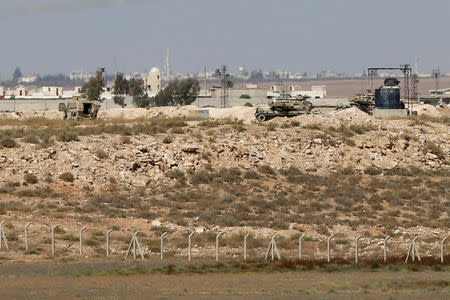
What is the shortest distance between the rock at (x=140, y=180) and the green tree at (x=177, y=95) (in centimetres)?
8783

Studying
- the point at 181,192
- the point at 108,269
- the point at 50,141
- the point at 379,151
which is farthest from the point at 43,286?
the point at 379,151

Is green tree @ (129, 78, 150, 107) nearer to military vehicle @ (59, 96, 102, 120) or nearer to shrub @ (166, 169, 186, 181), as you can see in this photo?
military vehicle @ (59, 96, 102, 120)

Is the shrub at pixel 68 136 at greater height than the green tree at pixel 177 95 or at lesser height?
lesser

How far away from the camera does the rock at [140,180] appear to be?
53.3 meters

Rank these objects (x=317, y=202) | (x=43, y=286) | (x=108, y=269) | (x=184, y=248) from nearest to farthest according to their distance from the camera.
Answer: (x=43, y=286) < (x=108, y=269) < (x=184, y=248) < (x=317, y=202)

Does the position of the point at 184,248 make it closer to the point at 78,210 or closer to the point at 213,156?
the point at 78,210

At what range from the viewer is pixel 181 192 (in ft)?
172

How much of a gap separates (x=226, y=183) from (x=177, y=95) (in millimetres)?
91924

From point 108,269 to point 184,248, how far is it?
705 cm

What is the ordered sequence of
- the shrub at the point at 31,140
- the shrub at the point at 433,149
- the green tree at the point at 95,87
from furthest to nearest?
the green tree at the point at 95,87
the shrub at the point at 433,149
the shrub at the point at 31,140

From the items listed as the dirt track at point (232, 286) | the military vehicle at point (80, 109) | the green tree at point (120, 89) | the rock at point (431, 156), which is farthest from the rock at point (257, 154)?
the green tree at point (120, 89)

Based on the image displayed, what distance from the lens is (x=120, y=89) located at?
134000 millimetres

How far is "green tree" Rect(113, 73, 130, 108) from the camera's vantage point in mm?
128125

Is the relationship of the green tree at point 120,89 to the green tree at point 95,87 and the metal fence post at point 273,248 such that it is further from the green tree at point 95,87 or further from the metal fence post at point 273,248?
the metal fence post at point 273,248
